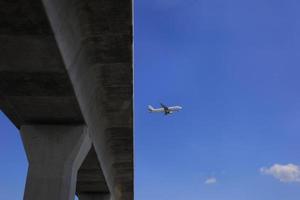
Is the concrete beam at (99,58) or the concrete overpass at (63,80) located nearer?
the concrete overpass at (63,80)

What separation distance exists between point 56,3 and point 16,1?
937 millimetres

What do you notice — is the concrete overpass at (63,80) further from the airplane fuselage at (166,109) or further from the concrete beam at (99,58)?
the airplane fuselage at (166,109)

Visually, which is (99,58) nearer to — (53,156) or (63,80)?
(63,80)

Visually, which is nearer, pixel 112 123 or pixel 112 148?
pixel 112 123

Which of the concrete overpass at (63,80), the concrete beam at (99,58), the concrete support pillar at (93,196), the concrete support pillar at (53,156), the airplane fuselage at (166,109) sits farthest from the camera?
the airplane fuselage at (166,109)

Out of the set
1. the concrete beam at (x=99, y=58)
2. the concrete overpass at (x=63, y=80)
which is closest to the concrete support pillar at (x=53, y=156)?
the concrete overpass at (x=63, y=80)

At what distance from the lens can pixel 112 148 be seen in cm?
1869

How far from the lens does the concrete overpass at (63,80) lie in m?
8.91

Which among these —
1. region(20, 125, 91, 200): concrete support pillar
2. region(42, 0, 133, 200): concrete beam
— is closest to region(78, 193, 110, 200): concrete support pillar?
region(42, 0, 133, 200): concrete beam

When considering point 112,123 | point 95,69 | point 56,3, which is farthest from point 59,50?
point 112,123

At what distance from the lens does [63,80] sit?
1052 centimetres

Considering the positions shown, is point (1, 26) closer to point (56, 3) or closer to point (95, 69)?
point (56, 3)

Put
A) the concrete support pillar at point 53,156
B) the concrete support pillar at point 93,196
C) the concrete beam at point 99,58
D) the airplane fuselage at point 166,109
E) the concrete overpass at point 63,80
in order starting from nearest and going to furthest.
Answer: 1. the concrete overpass at point 63,80
2. the concrete beam at point 99,58
3. the concrete support pillar at point 53,156
4. the concrete support pillar at point 93,196
5. the airplane fuselage at point 166,109

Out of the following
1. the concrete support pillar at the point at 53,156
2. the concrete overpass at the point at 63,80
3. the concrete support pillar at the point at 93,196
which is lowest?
the concrete support pillar at the point at 53,156
